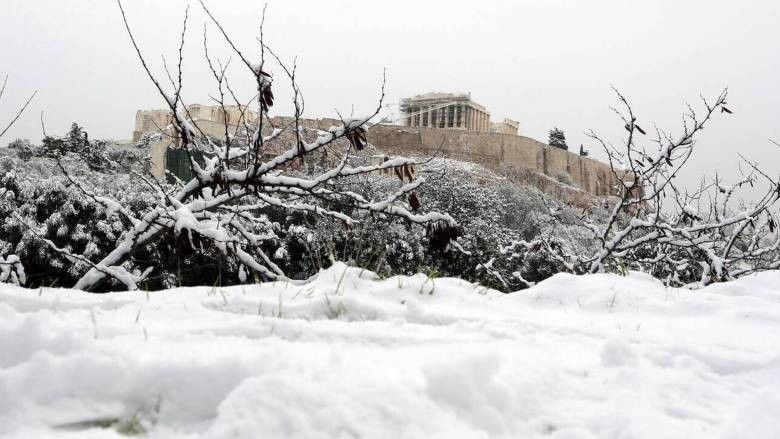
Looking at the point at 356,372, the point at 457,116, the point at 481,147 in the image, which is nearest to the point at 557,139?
the point at 481,147

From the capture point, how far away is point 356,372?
A: 1.62 meters

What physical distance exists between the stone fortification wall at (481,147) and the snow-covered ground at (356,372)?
48938mm

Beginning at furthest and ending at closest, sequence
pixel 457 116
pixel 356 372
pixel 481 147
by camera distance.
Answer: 1. pixel 457 116
2. pixel 481 147
3. pixel 356 372

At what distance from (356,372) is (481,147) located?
54.4m

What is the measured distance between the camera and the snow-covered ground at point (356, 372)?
1400 mm

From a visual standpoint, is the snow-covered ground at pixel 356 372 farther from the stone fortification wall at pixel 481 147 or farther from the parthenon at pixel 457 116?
the parthenon at pixel 457 116

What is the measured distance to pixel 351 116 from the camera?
399cm

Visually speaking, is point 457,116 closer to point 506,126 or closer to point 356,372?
point 506,126

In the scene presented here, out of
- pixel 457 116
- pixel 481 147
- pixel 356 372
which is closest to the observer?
pixel 356 372

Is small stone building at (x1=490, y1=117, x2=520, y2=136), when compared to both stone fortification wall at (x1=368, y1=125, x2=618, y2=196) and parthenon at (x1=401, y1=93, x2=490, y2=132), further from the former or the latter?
stone fortification wall at (x1=368, y1=125, x2=618, y2=196)


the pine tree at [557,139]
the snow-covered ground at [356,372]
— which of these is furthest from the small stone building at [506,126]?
the snow-covered ground at [356,372]

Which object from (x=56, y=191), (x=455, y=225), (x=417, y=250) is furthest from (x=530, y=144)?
(x=455, y=225)

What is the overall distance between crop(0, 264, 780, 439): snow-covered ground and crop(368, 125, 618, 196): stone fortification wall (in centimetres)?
4894

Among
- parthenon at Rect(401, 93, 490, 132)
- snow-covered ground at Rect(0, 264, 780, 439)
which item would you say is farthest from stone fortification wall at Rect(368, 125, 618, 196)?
snow-covered ground at Rect(0, 264, 780, 439)
